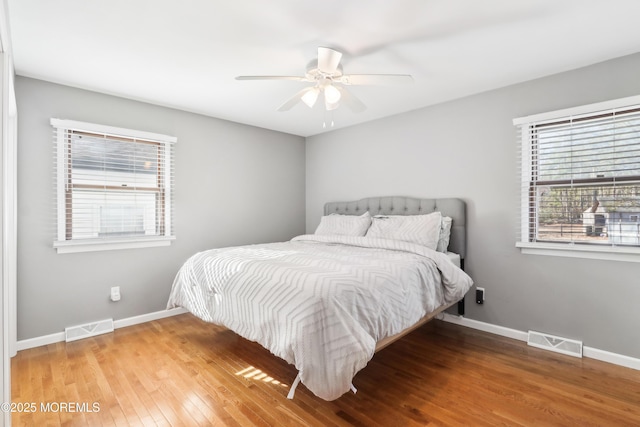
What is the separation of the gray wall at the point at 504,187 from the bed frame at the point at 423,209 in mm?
93

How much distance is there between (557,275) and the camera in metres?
2.67

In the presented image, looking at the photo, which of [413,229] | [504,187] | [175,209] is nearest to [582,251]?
[504,187]

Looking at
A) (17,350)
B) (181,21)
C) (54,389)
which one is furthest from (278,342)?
(17,350)

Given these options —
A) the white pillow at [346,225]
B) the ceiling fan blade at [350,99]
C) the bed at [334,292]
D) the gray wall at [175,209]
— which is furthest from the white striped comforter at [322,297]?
the ceiling fan blade at [350,99]

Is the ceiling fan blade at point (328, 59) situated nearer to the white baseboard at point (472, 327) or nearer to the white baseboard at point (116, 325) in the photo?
the white baseboard at point (472, 327)

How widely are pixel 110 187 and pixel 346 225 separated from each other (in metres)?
2.49

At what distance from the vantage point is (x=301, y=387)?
2.03m

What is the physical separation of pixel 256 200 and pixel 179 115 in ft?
4.58

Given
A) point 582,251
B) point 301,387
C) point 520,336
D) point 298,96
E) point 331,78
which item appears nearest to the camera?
point 301,387

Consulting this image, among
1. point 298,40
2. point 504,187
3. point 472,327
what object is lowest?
point 472,327

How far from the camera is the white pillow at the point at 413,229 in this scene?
2.92 metres

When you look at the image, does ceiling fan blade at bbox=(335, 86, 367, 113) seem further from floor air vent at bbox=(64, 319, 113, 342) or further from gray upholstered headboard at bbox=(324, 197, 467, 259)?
floor air vent at bbox=(64, 319, 113, 342)

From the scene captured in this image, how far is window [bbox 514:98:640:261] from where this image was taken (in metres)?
2.35

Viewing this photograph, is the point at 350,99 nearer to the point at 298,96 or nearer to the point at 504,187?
the point at 298,96
